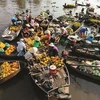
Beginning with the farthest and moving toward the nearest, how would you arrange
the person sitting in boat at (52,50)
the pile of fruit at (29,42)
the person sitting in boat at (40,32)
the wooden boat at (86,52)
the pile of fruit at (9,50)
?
1. the person sitting in boat at (40,32)
2. the pile of fruit at (29,42)
3. the wooden boat at (86,52)
4. the pile of fruit at (9,50)
5. the person sitting in boat at (52,50)

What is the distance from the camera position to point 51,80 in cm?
1248

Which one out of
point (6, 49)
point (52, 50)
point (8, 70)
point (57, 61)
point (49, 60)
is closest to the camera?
point (8, 70)

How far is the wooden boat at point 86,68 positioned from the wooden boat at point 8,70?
3931mm

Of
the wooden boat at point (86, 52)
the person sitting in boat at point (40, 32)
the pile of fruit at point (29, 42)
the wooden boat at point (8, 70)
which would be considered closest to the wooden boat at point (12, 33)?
the pile of fruit at point (29, 42)

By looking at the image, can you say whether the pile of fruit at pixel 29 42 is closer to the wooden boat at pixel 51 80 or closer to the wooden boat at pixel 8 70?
the wooden boat at pixel 8 70

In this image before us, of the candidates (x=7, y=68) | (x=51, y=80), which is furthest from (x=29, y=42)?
(x=51, y=80)

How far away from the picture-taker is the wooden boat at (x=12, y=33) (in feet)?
61.2

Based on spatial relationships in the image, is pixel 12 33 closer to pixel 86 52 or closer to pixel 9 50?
pixel 9 50

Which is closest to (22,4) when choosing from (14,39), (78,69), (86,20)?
(86,20)

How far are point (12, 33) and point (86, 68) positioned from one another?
881 centimetres

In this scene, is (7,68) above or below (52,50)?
below

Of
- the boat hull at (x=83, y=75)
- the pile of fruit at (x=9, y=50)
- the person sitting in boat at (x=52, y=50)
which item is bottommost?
the boat hull at (x=83, y=75)

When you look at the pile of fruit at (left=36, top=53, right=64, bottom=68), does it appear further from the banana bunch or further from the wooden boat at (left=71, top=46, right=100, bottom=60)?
the wooden boat at (left=71, top=46, right=100, bottom=60)

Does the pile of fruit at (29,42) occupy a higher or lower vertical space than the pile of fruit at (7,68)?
higher
